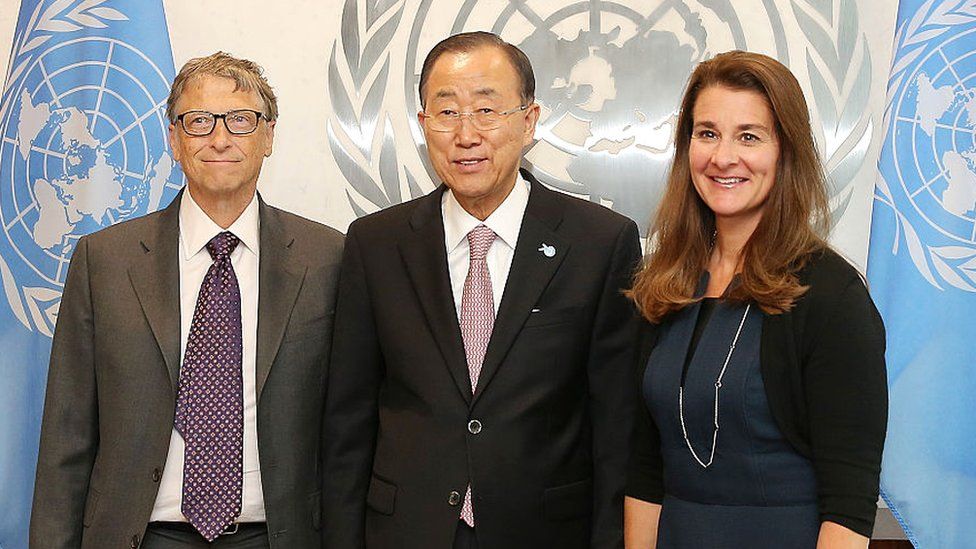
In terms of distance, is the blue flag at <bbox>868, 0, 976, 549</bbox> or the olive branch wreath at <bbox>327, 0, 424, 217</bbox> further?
the olive branch wreath at <bbox>327, 0, 424, 217</bbox>

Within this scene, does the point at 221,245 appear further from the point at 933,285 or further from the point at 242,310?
the point at 933,285

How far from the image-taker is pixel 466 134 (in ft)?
7.40

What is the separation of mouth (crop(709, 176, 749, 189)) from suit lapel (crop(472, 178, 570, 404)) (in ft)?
1.28

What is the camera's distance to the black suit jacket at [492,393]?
2178 millimetres

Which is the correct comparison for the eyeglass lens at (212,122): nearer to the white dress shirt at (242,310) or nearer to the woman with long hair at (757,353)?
the white dress shirt at (242,310)

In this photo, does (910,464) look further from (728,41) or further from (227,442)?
(227,442)

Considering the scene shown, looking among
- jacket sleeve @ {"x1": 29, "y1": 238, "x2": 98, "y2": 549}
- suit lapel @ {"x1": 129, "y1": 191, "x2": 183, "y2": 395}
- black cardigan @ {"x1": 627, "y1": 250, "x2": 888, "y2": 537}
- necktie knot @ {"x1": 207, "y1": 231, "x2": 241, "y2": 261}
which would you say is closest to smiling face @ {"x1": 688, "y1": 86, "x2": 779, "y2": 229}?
black cardigan @ {"x1": 627, "y1": 250, "x2": 888, "y2": 537}

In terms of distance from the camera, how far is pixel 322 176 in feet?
10.6

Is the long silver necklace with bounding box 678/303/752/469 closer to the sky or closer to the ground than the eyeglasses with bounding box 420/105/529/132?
closer to the ground

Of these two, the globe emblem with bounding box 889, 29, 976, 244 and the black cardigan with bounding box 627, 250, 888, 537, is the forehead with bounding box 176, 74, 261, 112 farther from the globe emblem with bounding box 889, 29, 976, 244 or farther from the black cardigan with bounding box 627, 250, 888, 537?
the globe emblem with bounding box 889, 29, 976, 244

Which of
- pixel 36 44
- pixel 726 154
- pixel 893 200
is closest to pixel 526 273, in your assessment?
pixel 726 154

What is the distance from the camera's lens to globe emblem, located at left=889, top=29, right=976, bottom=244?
3.07 metres

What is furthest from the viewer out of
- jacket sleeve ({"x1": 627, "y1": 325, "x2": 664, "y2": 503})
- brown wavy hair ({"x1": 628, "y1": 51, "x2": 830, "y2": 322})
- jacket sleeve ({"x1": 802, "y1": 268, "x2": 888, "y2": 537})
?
jacket sleeve ({"x1": 627, "y1": 325, "x2": 664, "y2": 503})

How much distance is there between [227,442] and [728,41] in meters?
1.87
